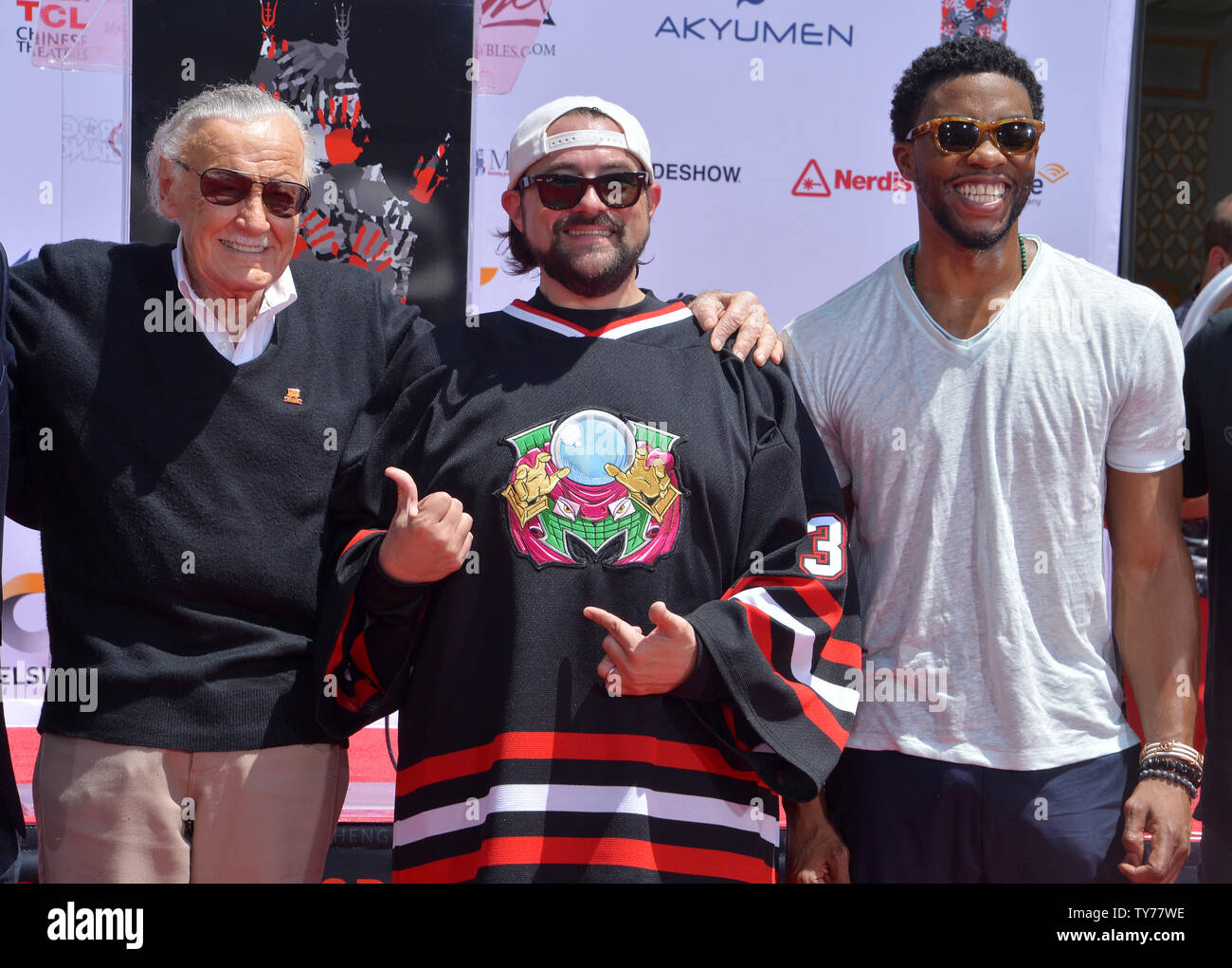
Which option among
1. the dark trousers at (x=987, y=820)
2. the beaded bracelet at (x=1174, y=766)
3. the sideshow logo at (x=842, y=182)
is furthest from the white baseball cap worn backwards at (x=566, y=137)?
the beaded bracelet at (x=1174, y=766)

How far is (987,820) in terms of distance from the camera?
2.23m

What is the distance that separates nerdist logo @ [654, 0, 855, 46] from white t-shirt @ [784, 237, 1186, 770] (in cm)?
157

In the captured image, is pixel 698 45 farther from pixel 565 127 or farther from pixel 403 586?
pixel 403 586

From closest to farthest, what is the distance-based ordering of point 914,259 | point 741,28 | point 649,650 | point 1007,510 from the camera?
point 649,650
point 1007,510
point 914,259
point 741,28

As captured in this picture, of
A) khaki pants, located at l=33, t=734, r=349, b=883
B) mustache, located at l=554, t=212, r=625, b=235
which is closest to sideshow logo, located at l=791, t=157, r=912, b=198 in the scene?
mustache, located at l=554, t=212, r=625, b=235

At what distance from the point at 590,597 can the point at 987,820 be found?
0.84m

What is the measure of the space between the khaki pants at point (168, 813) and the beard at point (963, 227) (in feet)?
5.17

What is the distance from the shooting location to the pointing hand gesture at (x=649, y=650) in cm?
201

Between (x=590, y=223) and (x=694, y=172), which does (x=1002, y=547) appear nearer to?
(x=590, y=223)

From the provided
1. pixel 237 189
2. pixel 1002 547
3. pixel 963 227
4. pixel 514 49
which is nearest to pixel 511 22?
pixel 514 49

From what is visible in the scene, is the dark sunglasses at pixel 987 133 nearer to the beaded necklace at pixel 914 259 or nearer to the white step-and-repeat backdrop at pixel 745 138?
the beaded necklace at pixel 914 259

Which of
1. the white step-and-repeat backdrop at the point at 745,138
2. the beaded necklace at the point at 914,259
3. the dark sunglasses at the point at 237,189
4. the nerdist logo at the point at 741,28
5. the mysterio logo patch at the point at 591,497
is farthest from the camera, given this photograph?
the nerdist logo at the point at 741,28

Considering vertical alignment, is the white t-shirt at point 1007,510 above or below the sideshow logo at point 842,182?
below

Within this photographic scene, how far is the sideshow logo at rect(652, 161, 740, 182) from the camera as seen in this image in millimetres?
3576
